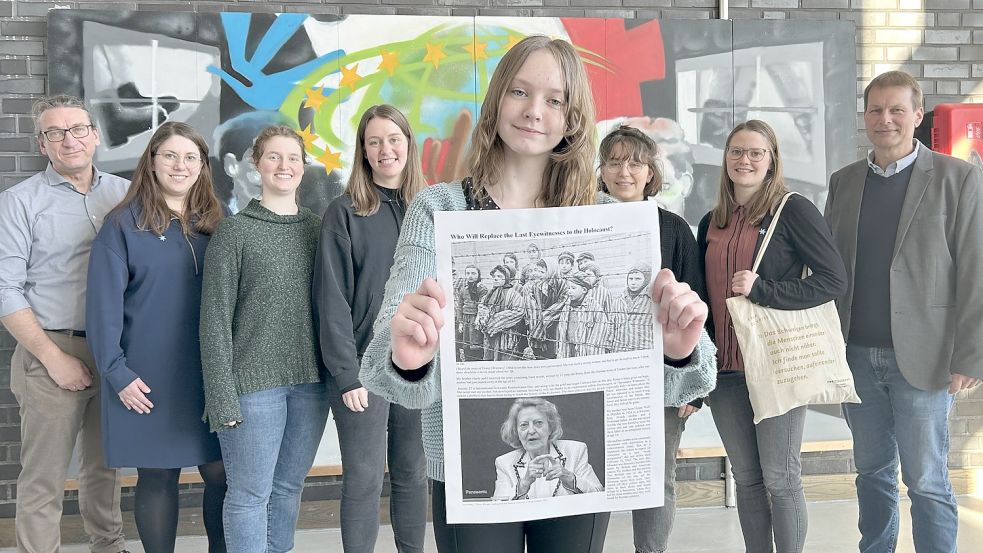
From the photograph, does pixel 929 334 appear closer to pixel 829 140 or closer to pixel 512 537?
pixel 829 140

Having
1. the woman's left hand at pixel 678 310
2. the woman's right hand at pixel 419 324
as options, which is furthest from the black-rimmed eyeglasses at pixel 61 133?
the woman's left hand at pixel 678 310

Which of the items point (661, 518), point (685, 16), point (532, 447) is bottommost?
point (661, 518)

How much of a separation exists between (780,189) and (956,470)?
243 centimetres

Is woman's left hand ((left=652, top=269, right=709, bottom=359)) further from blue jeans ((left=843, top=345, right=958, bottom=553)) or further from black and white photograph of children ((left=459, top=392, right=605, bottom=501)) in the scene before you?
blue jeans ((left=843, top=345, right=958, bottom=553))

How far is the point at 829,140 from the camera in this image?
13.1ft

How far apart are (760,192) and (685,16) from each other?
65.9 inches

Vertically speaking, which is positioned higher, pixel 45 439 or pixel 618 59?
pixel 618 59

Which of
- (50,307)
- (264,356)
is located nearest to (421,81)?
(264,356)

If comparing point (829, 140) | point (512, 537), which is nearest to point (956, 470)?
point (829, 140)

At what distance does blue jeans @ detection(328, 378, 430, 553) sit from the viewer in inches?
106

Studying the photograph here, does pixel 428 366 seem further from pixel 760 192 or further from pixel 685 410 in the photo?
pixel 760 192

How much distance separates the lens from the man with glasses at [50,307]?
2.85 m

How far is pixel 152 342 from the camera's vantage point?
264cm

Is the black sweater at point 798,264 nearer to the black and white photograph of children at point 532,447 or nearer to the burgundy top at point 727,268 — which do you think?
the burgundy top at point 727,268
